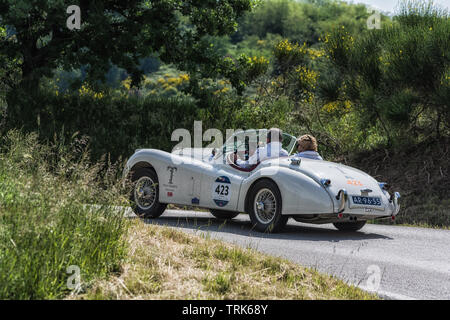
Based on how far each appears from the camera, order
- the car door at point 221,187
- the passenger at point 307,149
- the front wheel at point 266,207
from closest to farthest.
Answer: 1. the front wheel at point 266,207
2. the car door at point 221,187
3. the passenger at point 307,149

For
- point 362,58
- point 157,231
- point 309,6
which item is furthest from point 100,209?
point 309,6

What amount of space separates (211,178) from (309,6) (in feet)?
418

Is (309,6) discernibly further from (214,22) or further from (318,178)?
(318,178)

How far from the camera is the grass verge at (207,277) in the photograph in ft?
15.1

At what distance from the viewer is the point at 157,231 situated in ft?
23.0

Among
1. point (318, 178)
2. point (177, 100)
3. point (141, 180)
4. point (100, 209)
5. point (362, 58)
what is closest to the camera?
point (100, 209)

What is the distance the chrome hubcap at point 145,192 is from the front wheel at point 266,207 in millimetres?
2145

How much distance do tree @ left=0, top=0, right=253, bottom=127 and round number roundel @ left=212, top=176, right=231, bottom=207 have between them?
33.7 feet

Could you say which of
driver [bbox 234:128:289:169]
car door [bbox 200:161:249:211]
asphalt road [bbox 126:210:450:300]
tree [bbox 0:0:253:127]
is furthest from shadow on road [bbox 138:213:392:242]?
tree [bbox 0:0:253:127]

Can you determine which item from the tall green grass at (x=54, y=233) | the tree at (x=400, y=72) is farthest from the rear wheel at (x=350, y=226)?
the tree at (x=400, y=72)

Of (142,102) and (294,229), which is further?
(142,102)

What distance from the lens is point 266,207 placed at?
872 cm

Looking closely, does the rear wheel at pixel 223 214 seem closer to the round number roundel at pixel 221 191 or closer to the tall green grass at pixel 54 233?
the round number roundel at pixel 221 191

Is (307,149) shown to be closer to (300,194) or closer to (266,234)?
(300,194)
